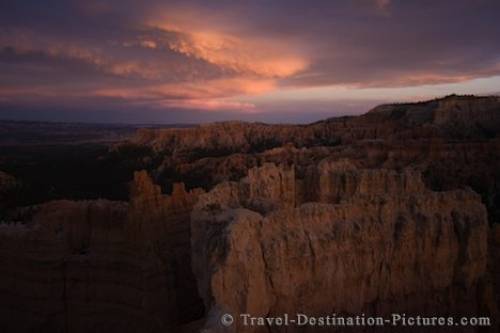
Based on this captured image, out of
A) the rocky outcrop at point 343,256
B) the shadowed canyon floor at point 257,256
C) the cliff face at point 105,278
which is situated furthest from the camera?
the cliff face at point 105,278

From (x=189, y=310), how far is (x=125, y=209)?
3833mm

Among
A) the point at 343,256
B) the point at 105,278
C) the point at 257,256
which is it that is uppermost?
the point at 257,256

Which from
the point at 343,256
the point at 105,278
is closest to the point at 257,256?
the point at 343,256

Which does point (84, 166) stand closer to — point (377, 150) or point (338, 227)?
point (377, 150)

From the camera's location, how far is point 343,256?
10391mm

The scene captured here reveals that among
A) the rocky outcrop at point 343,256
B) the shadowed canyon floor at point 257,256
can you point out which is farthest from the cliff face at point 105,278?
the rocky outcrop at point 343,256

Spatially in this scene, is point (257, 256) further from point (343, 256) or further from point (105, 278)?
point (105, 278)

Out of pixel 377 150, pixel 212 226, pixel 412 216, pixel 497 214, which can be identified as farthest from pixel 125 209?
pixel 377 150

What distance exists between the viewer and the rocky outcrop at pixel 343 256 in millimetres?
8781

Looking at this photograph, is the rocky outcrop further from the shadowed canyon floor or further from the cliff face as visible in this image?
the cliff face

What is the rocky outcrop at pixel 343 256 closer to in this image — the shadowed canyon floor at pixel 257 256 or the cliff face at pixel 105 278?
the shadowed canyon floor at pixel 257 256

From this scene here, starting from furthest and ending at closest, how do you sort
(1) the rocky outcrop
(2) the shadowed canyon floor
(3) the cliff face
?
(3) the cliff face
(2) the shadowed canyon floor
(1) the rocky outcrop

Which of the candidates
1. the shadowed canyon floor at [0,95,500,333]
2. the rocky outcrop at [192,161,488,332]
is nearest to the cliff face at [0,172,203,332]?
the shadowed canyon floor at [0,95,500,333]

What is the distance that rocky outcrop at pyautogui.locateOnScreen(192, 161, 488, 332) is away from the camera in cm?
878
